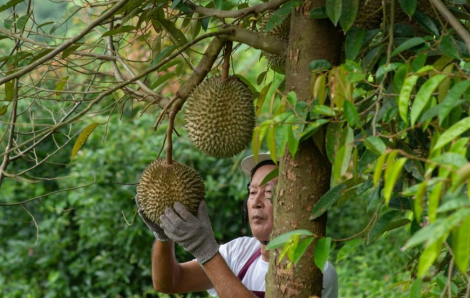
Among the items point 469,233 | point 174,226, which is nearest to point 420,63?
point 469,233

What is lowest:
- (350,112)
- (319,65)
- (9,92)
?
(350,112)

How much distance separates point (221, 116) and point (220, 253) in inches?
25.3

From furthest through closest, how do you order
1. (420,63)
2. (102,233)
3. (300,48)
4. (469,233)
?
(102,233) < (300,48) < (420,63) < (469,233)

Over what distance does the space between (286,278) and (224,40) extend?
0.56m

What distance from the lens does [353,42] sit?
1349 mm

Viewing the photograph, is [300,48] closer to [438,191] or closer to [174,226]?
[174,226]

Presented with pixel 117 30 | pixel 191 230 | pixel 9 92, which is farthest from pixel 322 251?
pixel 9 92

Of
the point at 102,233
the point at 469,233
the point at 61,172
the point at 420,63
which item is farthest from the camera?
the point at 61,172

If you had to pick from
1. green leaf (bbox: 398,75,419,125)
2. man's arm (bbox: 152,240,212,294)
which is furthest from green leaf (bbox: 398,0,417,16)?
man's arm (bbox: 152,240,212,294)

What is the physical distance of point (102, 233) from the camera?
4164mm

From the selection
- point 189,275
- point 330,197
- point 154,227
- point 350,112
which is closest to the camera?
point 350,112

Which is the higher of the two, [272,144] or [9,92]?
[9,92]

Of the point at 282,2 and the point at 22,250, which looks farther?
the point at 22,250

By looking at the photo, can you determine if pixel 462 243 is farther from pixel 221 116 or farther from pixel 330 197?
pixel 221 116
